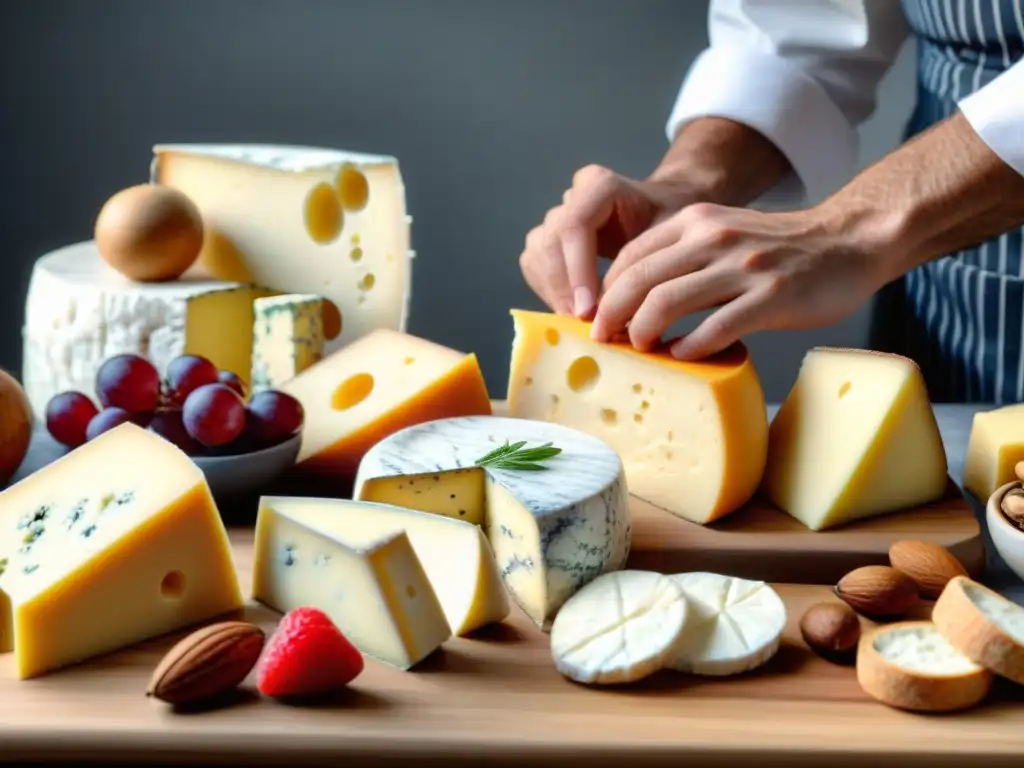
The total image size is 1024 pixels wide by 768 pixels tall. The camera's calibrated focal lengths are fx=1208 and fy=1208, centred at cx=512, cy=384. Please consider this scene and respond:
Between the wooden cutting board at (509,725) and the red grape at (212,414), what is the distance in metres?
0.29

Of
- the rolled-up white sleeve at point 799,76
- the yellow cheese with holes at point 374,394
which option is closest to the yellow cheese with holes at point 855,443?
the yellow cheese with holes at point 374,394

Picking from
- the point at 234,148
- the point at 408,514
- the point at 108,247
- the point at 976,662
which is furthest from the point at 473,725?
the point at 234,148

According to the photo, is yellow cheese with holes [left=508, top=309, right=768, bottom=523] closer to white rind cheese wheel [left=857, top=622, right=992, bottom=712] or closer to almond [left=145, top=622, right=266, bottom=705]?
white rind cheese wheel [left=857, top=622, right=992, bottom=712]

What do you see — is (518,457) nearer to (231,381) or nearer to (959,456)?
(231,381)

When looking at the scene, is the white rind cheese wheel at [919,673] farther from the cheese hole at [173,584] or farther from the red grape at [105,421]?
the red grape at [105,421]

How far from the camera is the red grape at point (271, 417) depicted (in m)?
1.29

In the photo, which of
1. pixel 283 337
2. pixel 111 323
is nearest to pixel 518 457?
pixel 283 337

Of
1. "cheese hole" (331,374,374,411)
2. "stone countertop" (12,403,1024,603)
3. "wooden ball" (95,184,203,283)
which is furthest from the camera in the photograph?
"wooden ball" (95,184,203,283)

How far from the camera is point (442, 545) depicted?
1.10 meters

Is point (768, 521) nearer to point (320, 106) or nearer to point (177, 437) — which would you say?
point (177, 437)

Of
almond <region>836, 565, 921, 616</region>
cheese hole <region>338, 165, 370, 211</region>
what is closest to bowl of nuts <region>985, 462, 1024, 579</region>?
almond <region>836, 565, 921, 616</region>

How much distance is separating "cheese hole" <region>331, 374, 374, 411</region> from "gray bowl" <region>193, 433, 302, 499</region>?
135mm

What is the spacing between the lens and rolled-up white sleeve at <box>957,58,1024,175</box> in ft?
4.39

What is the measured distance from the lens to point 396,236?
70.4 inches
